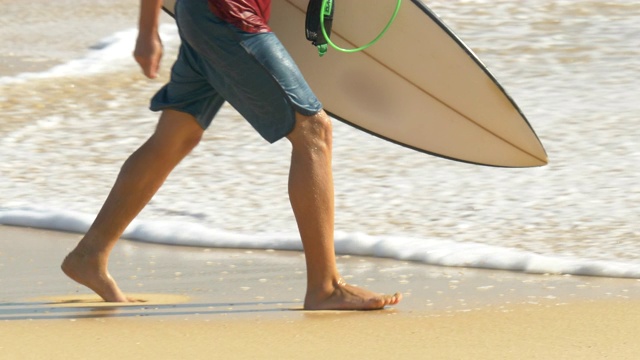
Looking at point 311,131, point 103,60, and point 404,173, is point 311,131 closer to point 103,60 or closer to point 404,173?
point 404,173

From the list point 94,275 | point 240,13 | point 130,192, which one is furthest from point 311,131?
point 94,275

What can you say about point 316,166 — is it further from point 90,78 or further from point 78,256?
point 90,78

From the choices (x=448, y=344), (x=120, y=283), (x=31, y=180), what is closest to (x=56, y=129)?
(x=31, y=180)

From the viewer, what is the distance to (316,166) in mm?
3076

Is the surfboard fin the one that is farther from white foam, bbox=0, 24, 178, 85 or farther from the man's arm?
white foam, bbox=0, 24, 178, 85

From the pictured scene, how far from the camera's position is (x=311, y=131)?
3.05 meters

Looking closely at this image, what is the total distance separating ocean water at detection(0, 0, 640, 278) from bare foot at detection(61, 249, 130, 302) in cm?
103

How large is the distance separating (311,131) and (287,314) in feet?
1.62

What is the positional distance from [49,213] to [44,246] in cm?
47

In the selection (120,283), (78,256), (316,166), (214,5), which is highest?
(214,5)

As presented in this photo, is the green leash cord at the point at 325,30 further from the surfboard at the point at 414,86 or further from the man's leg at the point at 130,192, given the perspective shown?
the man's leg at the point at 130,192

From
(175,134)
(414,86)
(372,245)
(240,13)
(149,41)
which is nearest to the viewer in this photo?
(240,13)

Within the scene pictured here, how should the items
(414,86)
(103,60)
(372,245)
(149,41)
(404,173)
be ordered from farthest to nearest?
(103,60) → (404,173) → (372,245) → (414,86) → (149,41)

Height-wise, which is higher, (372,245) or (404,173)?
(372,245)
